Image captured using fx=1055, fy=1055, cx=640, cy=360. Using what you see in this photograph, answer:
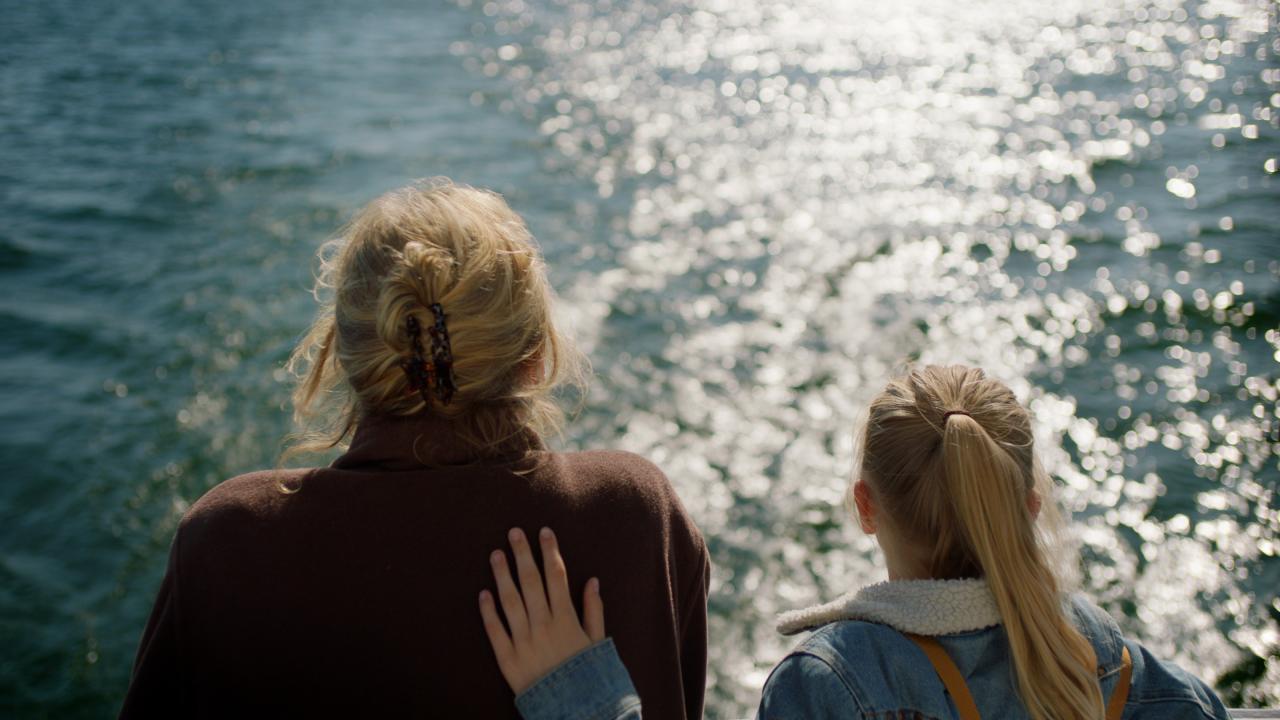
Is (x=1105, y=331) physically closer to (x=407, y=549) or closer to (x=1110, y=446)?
(x=1110, y=446)

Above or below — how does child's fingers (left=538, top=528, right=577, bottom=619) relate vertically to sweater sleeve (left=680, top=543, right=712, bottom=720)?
above

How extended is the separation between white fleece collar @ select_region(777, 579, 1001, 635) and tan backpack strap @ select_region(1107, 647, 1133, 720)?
25cm

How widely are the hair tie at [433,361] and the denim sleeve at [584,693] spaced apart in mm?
463

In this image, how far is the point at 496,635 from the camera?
1.60 m

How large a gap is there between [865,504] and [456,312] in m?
0.83

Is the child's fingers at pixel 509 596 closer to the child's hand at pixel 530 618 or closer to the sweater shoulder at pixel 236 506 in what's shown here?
the child's hand at pixel 530 618

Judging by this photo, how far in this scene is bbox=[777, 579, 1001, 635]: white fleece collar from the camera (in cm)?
169

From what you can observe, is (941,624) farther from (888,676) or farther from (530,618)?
(530,618)

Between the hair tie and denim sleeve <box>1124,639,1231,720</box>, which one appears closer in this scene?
the hair tie

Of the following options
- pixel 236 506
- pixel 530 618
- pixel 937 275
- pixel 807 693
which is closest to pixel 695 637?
pixel 807 693

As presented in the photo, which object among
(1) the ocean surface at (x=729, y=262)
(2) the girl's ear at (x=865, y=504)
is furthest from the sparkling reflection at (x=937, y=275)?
(2) the girl's ear at (x=865, y=504)

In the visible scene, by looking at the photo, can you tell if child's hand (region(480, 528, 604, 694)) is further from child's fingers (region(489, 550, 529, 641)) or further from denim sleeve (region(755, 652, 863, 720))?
denim sleeve (region(755, 652, 863, 720))

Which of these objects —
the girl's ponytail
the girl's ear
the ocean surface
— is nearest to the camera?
the girl's ponytail

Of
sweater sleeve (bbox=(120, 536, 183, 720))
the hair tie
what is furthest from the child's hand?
sweater sleeve (bbox=(120, 536, 183, 720))
